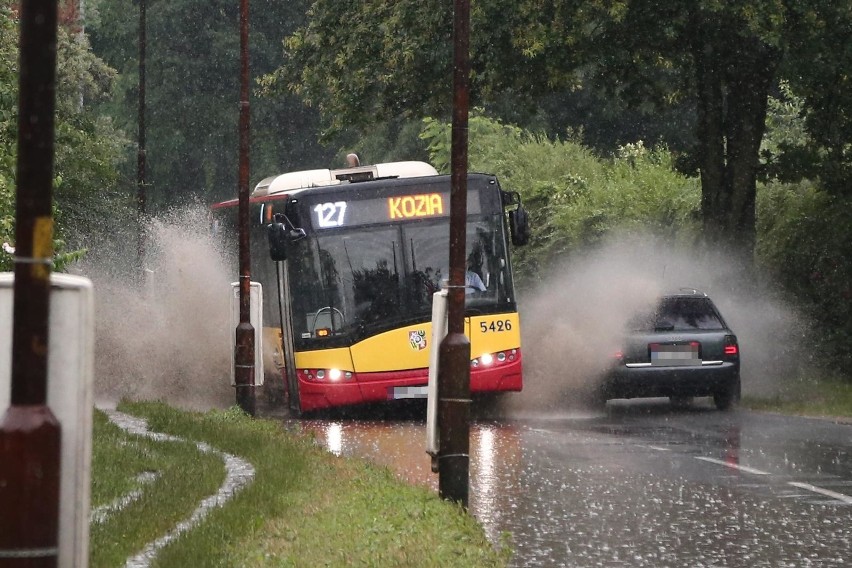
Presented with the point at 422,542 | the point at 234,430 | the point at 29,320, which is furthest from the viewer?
the point at 234,430

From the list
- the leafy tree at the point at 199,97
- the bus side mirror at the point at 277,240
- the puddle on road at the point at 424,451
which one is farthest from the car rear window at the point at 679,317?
Result: the leafy tree at the point at 199,97

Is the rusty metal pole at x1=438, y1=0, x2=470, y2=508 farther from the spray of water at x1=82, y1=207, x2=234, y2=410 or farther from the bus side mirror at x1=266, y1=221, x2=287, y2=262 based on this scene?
the spray of water at x1=82, y1=207, x2=234, y2=410

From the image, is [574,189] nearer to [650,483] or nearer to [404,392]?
[404,392]

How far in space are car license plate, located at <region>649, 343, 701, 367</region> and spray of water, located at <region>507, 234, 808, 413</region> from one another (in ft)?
2.28

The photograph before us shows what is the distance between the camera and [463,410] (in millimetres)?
12547

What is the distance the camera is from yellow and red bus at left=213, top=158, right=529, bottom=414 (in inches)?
875

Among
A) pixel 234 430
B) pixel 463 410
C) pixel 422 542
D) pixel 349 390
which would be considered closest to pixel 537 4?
pixel 349 390

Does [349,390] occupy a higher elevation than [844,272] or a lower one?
lower

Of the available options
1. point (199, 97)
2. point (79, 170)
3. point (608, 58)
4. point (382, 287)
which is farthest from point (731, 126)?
point (199, 97)

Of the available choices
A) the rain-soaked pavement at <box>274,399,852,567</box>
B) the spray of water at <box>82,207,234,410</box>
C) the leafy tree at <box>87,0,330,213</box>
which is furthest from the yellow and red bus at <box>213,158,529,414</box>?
the leafy tree at <box>87,0,330,213</box>

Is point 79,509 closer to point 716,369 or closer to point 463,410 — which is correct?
point 463,410

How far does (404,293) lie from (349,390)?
1402mm

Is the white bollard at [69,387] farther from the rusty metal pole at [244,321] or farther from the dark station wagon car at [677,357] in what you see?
the rusty metal pole at [244,321]

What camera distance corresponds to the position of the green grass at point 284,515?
984cm
